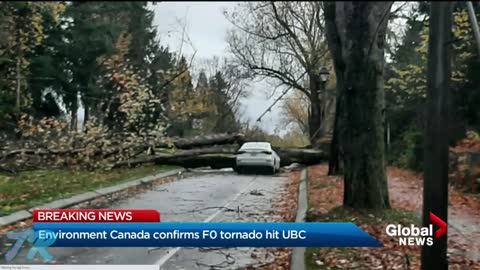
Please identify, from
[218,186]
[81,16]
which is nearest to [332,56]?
[218,186]

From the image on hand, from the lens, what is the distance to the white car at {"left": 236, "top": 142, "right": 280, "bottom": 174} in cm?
437

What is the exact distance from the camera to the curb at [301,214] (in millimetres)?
3471

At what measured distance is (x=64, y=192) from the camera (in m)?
4.95

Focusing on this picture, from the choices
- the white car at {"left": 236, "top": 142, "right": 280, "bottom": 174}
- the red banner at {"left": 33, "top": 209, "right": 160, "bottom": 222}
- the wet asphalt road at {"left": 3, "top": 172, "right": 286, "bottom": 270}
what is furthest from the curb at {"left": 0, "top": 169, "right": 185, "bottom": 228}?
the white car at {"left": 236, "top": 142, "right": 280, "bottom": 174}

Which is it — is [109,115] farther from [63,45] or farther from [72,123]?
[63,45]

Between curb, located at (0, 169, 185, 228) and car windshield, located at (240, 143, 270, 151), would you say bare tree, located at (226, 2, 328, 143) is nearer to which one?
car windshield, located at (240, 143, 270, 151)

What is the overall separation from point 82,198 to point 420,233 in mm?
2858

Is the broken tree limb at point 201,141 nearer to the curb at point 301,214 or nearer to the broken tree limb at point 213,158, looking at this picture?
the broken tree limb at point 213,158

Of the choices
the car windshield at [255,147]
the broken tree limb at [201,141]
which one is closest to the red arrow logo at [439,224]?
the car windshield at [255,147]

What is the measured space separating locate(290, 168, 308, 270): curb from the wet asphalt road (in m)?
0.26

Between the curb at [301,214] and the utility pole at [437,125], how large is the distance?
0.95 meters

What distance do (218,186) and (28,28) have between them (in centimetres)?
226

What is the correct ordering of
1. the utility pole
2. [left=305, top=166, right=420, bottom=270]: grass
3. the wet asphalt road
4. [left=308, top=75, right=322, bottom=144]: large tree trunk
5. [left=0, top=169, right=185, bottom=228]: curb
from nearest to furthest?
1. the utility pole
2. the wet asphalt road
3. [left=305, top=166, right=420, bottom=270]: grass
4. [left=308, top=75, right=322, bottom=144]: large tree trunk
5. [left=0, top=169, right=185, bottom=228]: curb

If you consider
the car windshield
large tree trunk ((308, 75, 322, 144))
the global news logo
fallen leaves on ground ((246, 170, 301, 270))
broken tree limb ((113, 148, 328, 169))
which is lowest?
fallen leaves on ground ((246, 170, 301, 270))
